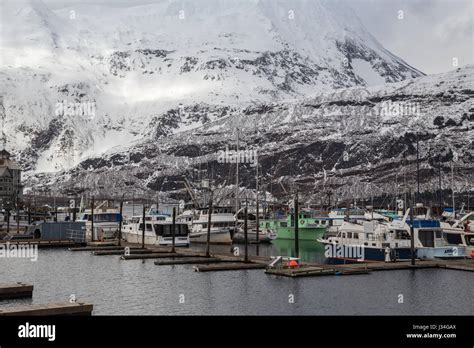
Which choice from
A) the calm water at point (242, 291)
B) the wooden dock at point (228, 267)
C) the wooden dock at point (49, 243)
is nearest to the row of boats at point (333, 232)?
the wooden dock at point (49, 243)

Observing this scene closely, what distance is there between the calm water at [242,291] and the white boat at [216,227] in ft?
136

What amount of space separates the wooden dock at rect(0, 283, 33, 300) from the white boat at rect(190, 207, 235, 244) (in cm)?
6303

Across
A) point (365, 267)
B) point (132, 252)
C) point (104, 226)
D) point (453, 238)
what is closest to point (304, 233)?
point (104, 226)

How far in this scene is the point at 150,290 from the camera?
59062mm

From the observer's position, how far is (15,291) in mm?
52656

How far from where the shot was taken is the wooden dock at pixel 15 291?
51906 millimetres

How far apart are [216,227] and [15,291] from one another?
67.0 meters

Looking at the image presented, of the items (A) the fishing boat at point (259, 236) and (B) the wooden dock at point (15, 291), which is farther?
(A) the fishing boat at point (259, 236)

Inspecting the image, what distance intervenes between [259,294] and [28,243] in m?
57.5

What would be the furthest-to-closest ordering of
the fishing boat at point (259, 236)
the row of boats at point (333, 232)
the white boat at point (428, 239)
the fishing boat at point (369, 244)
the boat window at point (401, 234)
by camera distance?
the fishing boat at point (259, 236) → the boat window at point (401, 234) → the row of boats at point (333, 232) → the white boat at point (428, 239) → the fishing boat at point (369, 244)

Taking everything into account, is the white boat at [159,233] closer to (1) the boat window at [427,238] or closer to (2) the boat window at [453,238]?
(2) the boat window at [453,238]
